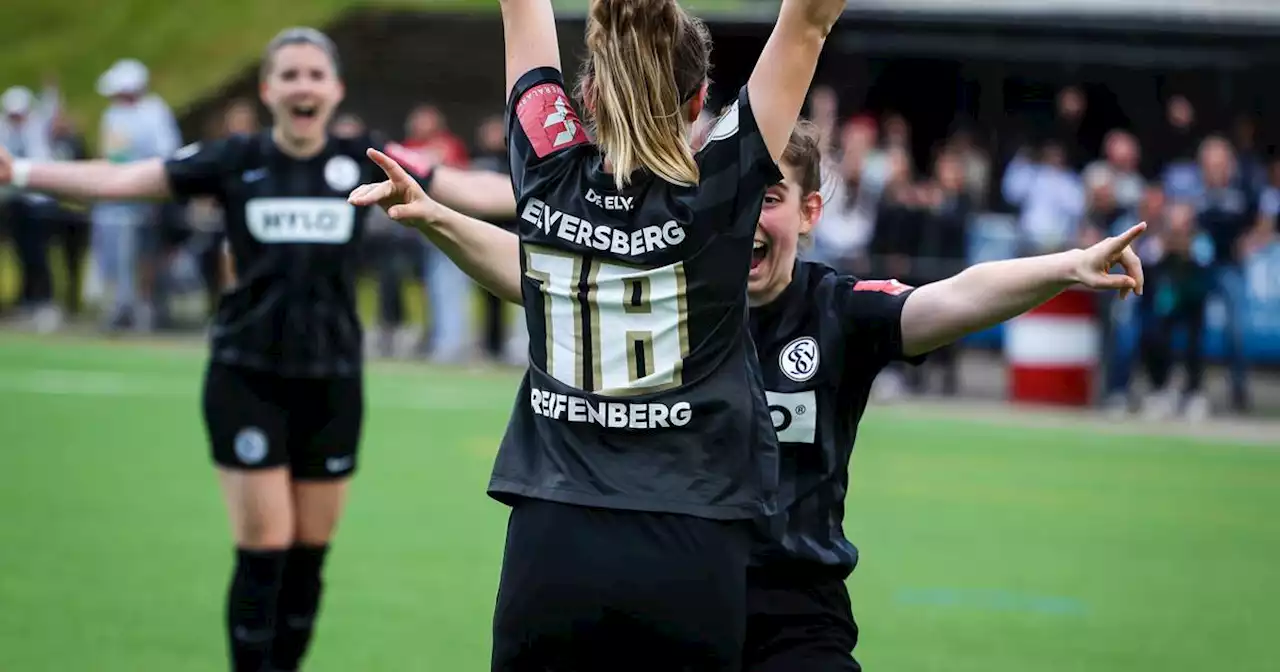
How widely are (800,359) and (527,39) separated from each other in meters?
0.99

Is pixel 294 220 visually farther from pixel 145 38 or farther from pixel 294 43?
pixel 145 38

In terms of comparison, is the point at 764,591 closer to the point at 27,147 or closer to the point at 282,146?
the point at 282,146

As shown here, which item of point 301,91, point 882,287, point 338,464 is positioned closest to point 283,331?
point 338,464

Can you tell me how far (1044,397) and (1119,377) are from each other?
664 mm

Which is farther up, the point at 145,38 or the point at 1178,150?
the point at 145,38

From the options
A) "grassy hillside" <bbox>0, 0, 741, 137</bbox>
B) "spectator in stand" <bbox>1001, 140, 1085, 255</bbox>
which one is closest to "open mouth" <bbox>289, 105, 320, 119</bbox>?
"spectator in stand" <bbox>1001, 140, 1085, 255</bbox>

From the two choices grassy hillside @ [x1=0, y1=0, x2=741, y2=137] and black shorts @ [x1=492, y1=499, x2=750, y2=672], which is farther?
grassy hillside @ [x1=0, y1=0, x2=741, y2=137]

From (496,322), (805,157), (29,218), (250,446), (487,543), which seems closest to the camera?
(805,157)

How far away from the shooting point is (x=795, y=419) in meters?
3.94

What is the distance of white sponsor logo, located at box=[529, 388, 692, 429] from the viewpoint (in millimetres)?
3260

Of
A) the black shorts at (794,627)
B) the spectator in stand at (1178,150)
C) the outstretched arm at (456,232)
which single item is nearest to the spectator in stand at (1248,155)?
the spectator in stand at (1178,150)

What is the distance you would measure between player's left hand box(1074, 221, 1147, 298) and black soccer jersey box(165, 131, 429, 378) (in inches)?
122

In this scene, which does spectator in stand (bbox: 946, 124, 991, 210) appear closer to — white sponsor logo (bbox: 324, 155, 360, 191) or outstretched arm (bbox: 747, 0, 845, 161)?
white sponsor logo (bbox: 324, 155, 360, 191)

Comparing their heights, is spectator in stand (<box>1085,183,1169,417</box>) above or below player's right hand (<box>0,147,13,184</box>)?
below
